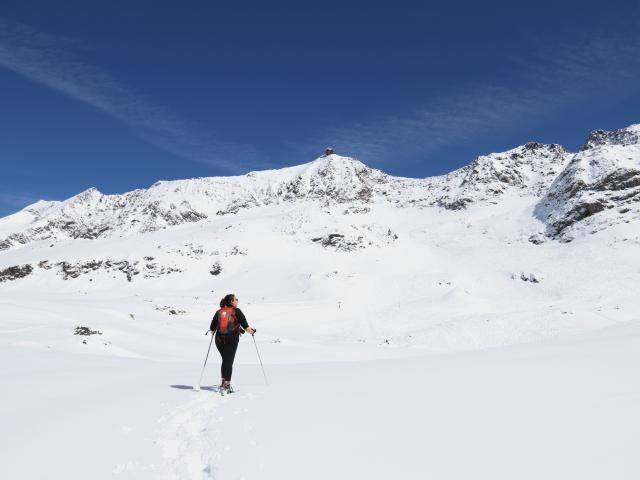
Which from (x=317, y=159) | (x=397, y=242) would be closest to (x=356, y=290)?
(x=397, y=242)

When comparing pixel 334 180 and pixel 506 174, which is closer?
pixel 506 174

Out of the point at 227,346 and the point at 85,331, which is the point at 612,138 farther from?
the point at 227,346

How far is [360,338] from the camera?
30703 millimetres

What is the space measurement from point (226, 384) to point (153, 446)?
3016mm

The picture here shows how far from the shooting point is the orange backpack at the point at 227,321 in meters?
9.05

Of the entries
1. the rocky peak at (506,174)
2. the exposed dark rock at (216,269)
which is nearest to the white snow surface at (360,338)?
the exposed dark rock at (216,269)

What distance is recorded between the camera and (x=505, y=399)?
230 inches

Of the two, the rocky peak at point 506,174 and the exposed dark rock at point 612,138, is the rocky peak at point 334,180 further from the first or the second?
the exposed dark rock at point 612,138

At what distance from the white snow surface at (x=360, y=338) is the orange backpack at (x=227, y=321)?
110cm

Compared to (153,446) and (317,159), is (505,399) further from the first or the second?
(317,159)

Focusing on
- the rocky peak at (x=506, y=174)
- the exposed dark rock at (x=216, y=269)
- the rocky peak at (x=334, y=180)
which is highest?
the rocky peak at (x=334, y=180)

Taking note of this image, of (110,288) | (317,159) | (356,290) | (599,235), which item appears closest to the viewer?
(356,290)

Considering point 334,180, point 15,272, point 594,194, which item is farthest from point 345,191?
point 15,272

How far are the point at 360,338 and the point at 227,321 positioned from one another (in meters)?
22.6
